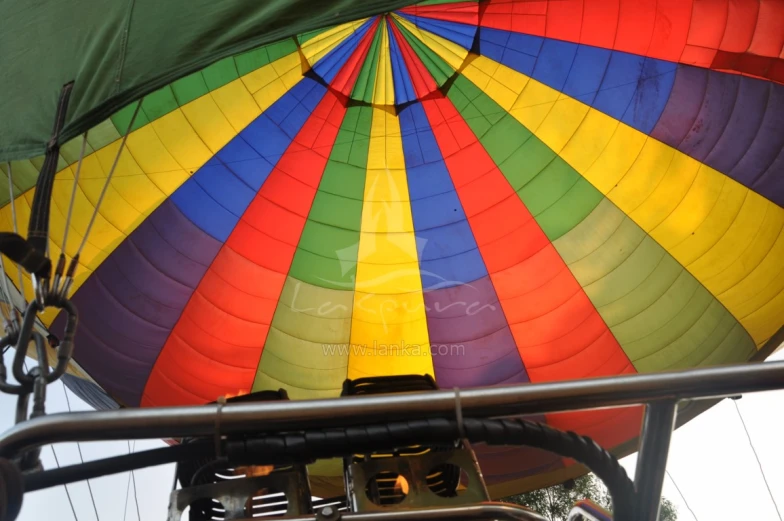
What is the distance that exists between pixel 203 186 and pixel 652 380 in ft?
13.6

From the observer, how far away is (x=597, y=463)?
3.20 feet

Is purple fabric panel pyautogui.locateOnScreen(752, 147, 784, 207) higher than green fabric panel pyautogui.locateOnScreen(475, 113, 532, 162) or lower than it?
lower

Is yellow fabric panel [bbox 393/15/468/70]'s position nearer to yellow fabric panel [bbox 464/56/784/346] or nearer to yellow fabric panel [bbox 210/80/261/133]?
yellow fabric panel [bbox 464/56/784/346]

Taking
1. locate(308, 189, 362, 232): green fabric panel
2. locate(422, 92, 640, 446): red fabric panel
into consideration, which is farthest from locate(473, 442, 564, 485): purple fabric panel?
locate(308, 189, 362, 232): green fabric panel

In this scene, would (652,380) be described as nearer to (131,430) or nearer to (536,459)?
(131,430)

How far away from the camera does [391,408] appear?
899mm

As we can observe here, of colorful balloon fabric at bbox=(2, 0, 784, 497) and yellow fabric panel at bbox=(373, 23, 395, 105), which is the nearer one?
colorful balloon fabric at bbox=(2, 0, 784, 497)

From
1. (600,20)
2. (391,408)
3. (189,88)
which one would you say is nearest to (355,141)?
(189,88)

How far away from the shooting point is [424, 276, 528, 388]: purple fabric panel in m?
4.79

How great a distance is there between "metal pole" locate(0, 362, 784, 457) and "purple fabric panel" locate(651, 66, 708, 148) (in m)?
3.94


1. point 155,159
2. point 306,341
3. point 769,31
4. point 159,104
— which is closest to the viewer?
point 769,31

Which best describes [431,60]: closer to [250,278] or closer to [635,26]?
[635,26]

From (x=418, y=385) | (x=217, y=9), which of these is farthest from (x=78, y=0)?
(x=418, y=385)

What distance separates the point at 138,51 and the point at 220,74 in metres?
2.48
